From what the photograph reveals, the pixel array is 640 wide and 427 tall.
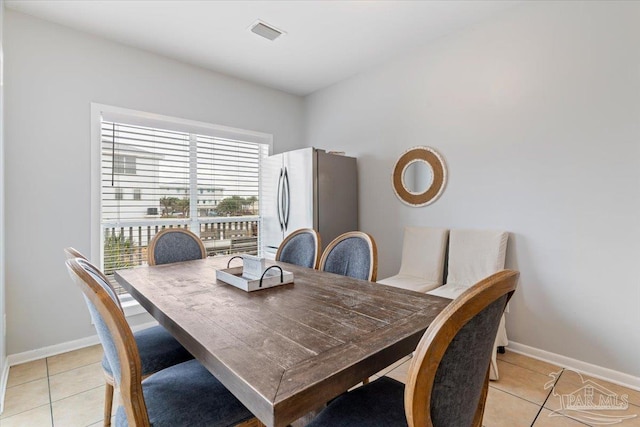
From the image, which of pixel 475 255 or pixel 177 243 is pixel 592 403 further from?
pixel 177 243

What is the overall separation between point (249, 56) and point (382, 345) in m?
3.18

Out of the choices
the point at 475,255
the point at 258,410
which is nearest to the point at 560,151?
the point at 475,255

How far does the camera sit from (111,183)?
9.77 feet

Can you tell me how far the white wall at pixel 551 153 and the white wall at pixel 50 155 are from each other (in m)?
2.94

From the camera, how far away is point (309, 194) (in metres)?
3.26

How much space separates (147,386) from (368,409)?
82 cm

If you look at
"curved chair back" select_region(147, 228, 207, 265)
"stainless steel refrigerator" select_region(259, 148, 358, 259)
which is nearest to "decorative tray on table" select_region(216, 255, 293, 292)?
"curved chair back" select_region(147, 228, 207, 265)

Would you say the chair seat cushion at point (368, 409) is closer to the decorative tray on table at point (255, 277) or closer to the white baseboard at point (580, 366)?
the decorative tray on table at point (255, 277)

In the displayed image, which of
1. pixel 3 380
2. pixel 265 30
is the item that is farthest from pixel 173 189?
pixel 3 380

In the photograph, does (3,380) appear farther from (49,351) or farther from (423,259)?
(423,259)

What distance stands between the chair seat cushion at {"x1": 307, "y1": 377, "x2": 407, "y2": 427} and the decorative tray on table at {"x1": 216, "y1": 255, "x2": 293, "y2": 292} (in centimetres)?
65

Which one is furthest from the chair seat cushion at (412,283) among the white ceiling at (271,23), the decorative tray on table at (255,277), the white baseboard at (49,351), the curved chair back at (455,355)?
the white baseboard at (49,351)

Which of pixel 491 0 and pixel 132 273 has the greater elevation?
pixel 491 0

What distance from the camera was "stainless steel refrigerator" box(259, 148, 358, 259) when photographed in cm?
327
